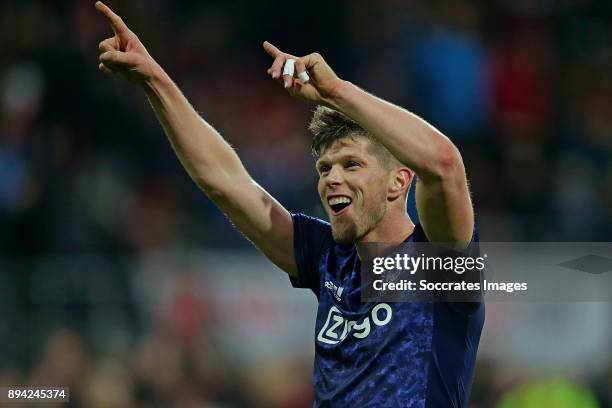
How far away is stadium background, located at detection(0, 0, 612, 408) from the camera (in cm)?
838

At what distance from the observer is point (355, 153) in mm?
4398

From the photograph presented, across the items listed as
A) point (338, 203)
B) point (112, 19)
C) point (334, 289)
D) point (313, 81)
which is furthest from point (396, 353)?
point (112, 19)

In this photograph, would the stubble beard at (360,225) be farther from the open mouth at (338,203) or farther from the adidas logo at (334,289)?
the adidas logo at (334,289)

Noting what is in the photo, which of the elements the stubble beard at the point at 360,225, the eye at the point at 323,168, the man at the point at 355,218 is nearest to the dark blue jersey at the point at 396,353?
the man at the point at 355,218

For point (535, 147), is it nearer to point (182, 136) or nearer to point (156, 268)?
point (156, 268)

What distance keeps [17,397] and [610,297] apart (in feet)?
13.4

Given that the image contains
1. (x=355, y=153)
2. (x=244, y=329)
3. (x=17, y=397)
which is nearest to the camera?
(x=355, y=153)

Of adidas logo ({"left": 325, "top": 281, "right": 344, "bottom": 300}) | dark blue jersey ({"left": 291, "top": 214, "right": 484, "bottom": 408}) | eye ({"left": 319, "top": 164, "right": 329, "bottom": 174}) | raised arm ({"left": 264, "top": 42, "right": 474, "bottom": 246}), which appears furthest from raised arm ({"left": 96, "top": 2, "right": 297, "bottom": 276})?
raised arm ({"left": 264, "top": 42, "right": 474, "bottom": 246})

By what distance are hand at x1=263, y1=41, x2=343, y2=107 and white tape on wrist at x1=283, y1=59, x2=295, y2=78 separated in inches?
0.5

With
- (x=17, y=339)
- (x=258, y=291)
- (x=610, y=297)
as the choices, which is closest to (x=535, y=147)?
(x=610, y=297)

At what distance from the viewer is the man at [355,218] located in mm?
3809

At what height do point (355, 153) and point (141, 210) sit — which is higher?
point (141, 210)

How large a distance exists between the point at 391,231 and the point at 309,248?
45 centimetres

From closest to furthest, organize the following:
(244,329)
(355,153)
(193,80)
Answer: (355,153) < (244,329) < (193,80)
